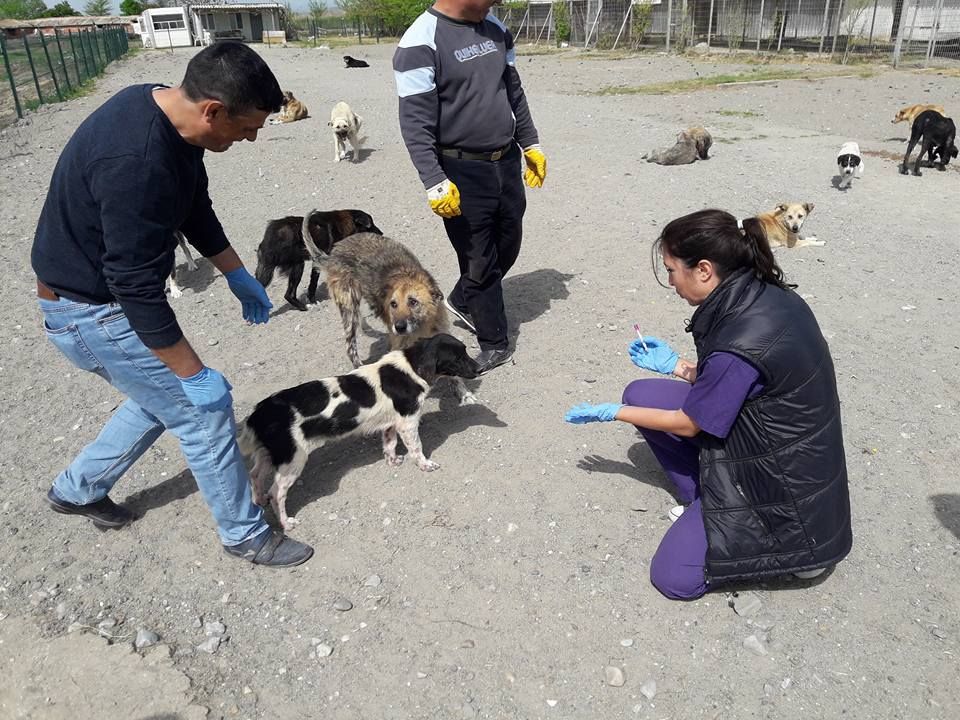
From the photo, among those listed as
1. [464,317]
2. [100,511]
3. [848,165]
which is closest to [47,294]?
[100,511]

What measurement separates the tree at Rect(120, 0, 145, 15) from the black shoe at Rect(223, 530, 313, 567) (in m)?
90.6

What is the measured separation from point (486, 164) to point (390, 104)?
15.3 m

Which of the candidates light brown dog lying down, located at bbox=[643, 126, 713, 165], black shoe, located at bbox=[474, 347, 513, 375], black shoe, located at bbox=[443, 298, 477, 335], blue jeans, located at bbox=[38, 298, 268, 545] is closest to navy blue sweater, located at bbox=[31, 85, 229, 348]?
blue jeans, located at bbox=[38, 298, 268, 545]

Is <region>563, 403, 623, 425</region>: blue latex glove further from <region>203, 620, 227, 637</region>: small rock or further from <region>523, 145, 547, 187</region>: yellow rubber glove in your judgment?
<region>523, 145, 547, 187</region>: yellow rubber glove

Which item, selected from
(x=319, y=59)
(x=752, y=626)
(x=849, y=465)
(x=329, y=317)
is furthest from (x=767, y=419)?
(x=319, y=59)

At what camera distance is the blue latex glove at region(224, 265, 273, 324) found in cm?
342

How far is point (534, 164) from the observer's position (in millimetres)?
5125

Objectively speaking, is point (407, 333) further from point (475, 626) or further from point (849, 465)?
point (849, 465)

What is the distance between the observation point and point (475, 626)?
9.42ft

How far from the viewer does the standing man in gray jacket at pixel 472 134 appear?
13.5 ft

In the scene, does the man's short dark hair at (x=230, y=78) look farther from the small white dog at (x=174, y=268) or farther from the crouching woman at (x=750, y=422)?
the small white dog at (x=174, y=268)

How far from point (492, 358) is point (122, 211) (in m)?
3.02

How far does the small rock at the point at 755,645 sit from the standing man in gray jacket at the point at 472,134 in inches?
102

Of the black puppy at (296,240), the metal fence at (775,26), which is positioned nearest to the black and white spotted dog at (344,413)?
the black puppy at (296,240)
